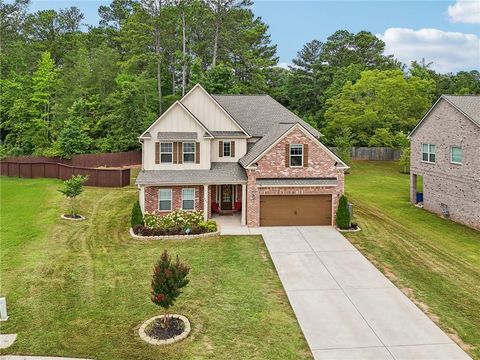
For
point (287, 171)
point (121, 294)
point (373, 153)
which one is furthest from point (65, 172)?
point (373, 153)

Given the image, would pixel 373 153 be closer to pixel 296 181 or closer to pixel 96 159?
pixel 296 181

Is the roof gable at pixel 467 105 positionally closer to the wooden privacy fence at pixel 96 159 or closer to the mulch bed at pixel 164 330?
the mulch bed at pixel 164 330

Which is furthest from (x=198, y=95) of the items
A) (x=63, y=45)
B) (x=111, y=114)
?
(x=63, y=45)

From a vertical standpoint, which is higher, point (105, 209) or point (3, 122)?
point (3, 122)

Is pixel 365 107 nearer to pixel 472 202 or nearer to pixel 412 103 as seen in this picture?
pixel 412 103

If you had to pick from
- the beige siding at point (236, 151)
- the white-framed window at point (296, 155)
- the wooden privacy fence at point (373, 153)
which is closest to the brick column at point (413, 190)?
the white-framed window at point (296, 155)

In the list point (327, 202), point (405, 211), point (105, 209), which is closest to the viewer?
point (327, 202)

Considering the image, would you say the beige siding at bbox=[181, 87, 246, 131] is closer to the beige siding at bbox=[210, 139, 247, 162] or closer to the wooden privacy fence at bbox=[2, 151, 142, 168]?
the beige siding at bbox=[210, 139, 247, 162]

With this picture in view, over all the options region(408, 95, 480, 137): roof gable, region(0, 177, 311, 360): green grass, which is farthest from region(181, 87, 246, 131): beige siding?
region(408, 95, 480, 137): roof gable
